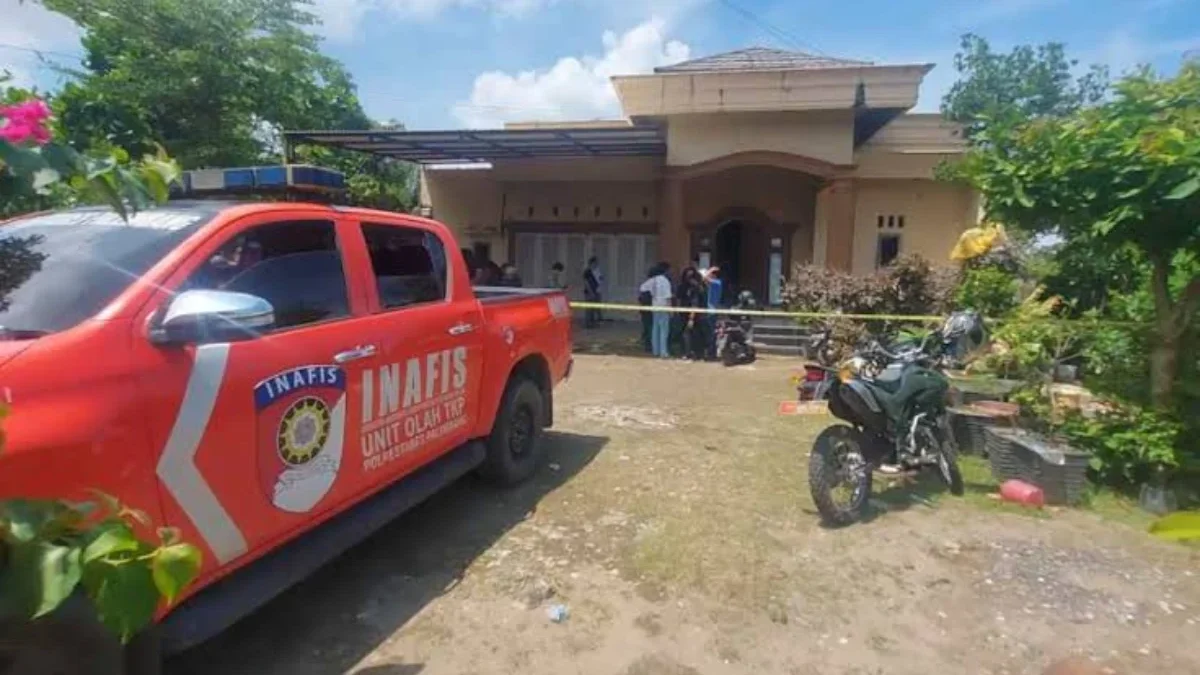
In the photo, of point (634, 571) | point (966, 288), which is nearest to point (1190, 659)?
point (634, 571)

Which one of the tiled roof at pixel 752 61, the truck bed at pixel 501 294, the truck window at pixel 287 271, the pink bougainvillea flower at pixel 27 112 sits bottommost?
the truck bed at pixel 501 294

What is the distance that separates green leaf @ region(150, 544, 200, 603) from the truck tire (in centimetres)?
347

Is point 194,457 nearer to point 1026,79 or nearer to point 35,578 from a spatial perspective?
point 35,578

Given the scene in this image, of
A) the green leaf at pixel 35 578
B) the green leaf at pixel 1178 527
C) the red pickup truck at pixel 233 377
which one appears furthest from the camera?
the red pickup truck at pixel 233 377

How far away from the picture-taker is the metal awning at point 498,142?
12.8 meters

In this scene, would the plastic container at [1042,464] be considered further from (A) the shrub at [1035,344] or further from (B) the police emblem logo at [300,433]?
(B) the police emblem logo at [300,433]

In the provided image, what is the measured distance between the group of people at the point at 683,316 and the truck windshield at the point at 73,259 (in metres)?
9.74

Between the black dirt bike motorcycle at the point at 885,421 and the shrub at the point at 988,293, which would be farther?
the shrub at the point at 988,293

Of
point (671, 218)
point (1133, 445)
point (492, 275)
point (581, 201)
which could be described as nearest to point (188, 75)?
point (492, 275)

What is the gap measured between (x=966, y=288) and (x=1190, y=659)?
28.4 feet

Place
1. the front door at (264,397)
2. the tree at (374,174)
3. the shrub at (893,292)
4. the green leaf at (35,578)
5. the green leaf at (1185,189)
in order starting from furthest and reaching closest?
the tree at (374,174) → the shrub at (893,292) → the green leaf at (1185,189) → the front door at (264,397) → the green leaf at (35,578)

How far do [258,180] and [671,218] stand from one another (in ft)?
35.8

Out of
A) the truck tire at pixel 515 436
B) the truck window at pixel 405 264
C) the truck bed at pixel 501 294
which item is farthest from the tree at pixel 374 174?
the truck window at pixel 405 264

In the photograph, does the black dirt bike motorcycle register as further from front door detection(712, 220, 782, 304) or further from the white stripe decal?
front door detection(712, 220, 782, 304)
